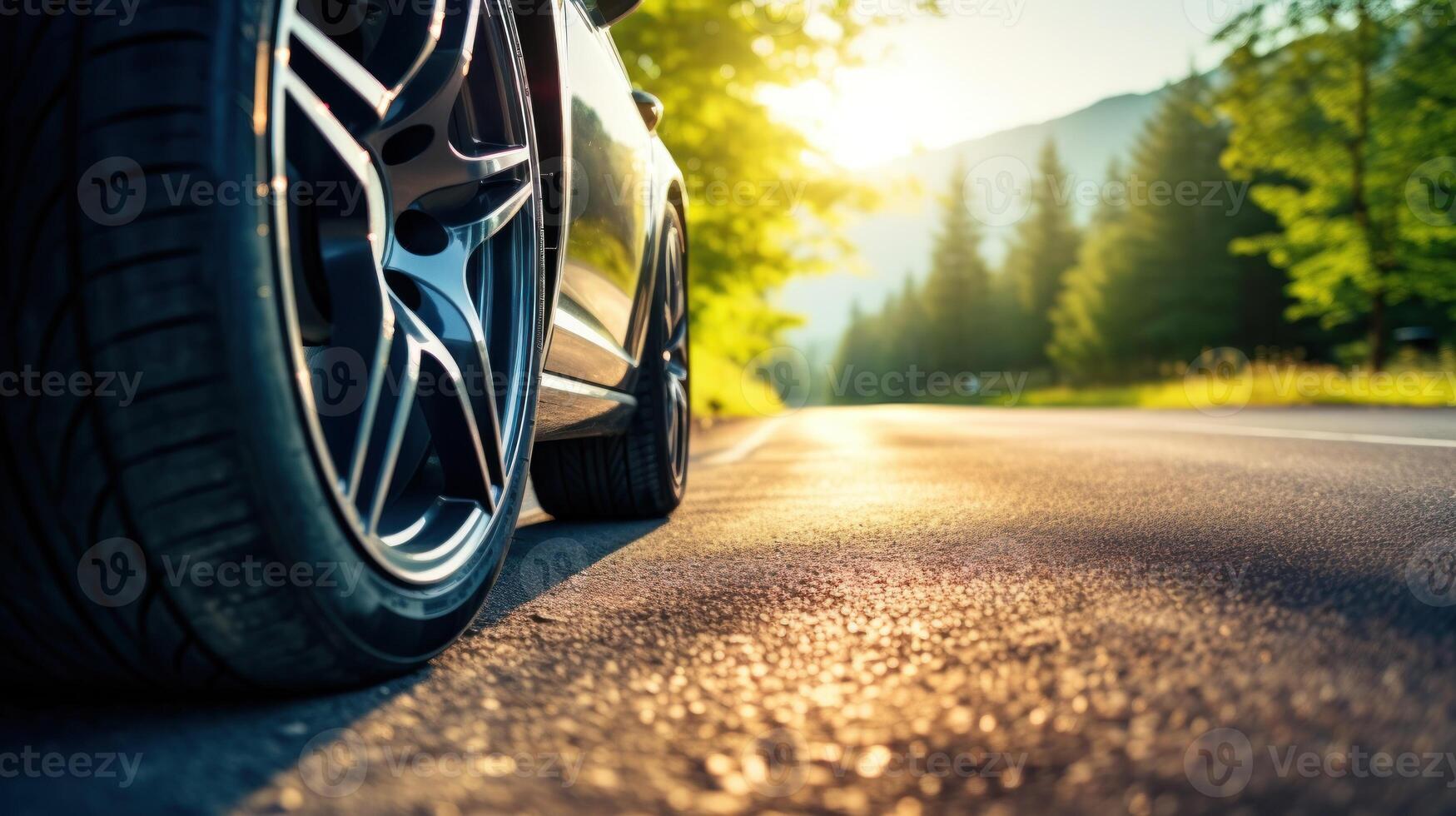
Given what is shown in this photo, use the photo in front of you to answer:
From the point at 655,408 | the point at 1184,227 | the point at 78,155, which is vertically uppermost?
the point at 1184,227

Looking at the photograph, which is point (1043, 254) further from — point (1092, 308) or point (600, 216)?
point (600, 216)

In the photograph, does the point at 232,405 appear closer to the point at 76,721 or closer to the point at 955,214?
the point at 76,721

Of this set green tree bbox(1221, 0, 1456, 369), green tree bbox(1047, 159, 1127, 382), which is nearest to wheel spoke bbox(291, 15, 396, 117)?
green tree bbox(1221, 0, 1456, 369)

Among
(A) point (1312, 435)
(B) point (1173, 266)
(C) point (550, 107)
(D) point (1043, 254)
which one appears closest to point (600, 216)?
(C) point (550, 107)

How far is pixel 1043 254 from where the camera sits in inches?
2295

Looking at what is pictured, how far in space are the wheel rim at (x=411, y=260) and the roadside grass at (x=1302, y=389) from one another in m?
14.1

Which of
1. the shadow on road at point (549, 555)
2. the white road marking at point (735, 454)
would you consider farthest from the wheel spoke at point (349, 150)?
the white road marking at point (735, 454)

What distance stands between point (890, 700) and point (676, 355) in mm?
2559

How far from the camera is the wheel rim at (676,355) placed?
134 inches

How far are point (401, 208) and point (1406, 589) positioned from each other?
5.48 feet

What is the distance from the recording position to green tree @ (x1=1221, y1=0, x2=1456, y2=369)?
20844 mm

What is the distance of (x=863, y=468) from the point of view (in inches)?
197

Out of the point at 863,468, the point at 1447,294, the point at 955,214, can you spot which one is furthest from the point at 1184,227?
the point at 863,468

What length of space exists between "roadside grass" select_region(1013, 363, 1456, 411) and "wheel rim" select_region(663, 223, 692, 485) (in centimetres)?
1255
